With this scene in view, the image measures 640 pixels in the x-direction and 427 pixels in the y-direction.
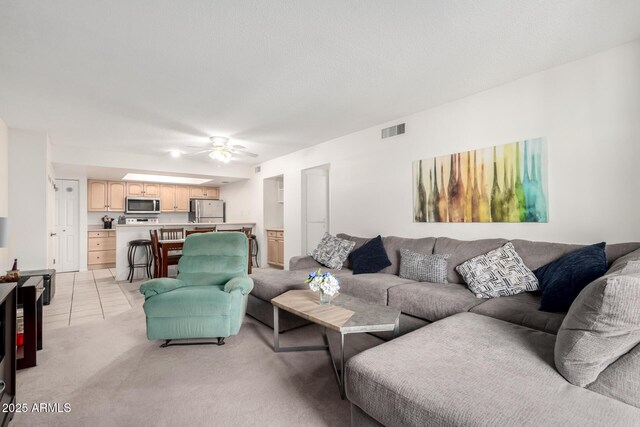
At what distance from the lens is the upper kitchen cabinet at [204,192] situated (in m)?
8.21

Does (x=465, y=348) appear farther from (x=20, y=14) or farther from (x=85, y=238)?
(x=85, y=238)

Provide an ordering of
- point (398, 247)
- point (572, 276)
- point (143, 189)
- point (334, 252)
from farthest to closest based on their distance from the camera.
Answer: point (143, 189) → point (334, 252) → point (398, 247) → point (572, 276)

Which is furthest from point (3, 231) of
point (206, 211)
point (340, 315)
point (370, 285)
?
point (206, 211)


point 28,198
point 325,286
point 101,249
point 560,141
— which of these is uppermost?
point 560,141

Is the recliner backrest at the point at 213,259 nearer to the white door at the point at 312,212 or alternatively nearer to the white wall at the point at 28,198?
the white door at the point at 312,212

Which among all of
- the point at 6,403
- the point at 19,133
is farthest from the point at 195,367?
the point at 19,133

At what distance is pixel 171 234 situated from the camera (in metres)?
5.38

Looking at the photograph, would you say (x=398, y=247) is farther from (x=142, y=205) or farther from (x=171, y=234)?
(x=142, y=205)

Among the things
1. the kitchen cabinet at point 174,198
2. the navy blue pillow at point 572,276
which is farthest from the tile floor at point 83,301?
the navy blue pillow at point 572,276

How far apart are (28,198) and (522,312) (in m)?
5.84

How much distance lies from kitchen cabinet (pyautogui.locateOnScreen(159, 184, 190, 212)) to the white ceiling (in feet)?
13.2

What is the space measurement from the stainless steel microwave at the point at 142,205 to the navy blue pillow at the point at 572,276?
7.76 meters

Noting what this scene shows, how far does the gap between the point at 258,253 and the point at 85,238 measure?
374 cm

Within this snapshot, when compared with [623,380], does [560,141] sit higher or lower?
higher
